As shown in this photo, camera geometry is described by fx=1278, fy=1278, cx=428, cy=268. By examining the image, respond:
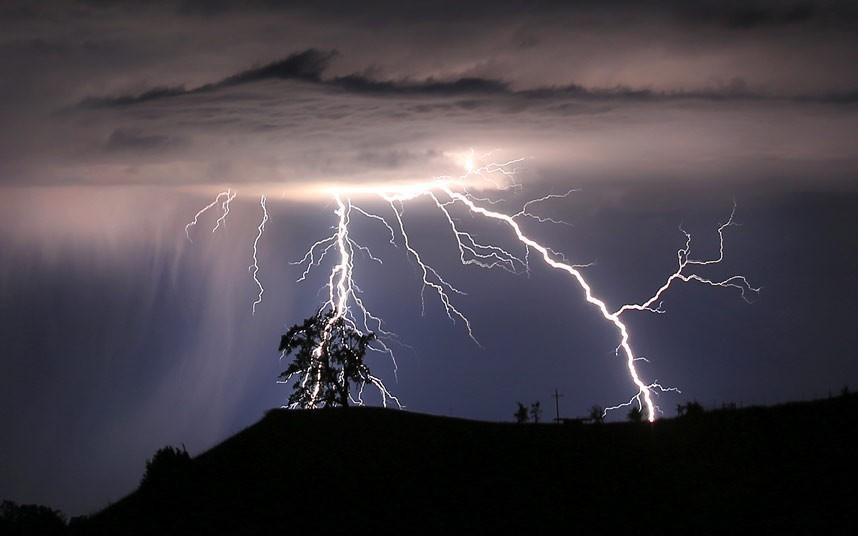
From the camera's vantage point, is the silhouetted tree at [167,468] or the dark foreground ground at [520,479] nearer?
the dark foreground ground at [520,479]

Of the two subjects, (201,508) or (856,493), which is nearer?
(856,493)

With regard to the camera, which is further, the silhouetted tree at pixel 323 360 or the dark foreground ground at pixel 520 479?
the silhouetted tree at pixel 323 360

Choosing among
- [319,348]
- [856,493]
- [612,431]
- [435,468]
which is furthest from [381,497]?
[319,348]

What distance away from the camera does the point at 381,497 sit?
30.0 m

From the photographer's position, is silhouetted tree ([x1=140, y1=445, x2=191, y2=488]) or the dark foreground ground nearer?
the dark foreground ground

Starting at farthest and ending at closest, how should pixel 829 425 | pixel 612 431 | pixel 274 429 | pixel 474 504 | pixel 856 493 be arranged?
pixel 274 429 < pixel 612 431 < pixel 829 425 < pixel 474 504 < pixel 856 493

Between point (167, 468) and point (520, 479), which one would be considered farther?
point (167, 468)

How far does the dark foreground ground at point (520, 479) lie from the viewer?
27.1 metres

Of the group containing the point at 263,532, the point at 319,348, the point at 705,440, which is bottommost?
the point at 263,532

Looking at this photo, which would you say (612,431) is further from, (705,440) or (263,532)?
(263,532)

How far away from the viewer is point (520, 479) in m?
30.1

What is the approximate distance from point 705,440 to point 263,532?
10.9 meters

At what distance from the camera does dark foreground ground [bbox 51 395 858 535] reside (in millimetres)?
27094

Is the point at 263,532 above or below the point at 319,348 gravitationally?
below
